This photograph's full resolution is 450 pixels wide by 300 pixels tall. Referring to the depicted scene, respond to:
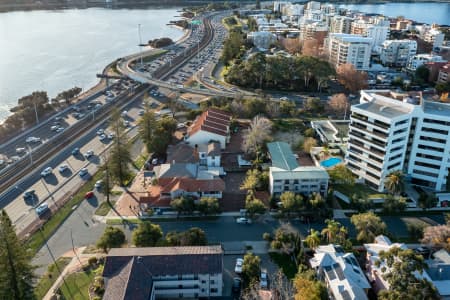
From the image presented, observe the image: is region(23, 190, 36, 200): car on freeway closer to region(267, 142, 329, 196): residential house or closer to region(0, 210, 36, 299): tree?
region(0, 210, 36, 299): tree

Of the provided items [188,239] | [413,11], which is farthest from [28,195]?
[413,11]

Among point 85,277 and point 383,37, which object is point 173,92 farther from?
point 383,37

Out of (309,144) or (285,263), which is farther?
(309,144)

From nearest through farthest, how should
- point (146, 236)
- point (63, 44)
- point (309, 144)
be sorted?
point (146, 236) → point (309, 144) → point (63, 44)

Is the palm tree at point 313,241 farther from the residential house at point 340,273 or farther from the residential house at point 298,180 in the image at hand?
the residential house at point 298,180

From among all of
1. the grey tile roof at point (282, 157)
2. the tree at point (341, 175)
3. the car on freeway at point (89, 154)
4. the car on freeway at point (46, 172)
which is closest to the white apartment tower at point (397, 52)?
the grey tile roof at point (282, 157)

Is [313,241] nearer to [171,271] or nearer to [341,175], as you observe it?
[171,271]

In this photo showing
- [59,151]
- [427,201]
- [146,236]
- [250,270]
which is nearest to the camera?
[250,270]

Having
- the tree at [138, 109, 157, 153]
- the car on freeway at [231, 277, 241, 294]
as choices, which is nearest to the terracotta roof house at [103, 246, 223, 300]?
the car on freeway at [231, 277, 241, 294]
